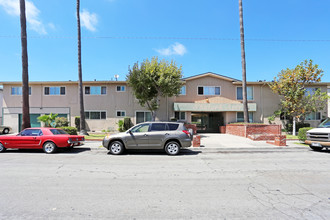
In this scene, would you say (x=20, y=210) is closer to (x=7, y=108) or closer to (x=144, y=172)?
(x=144, y=172)

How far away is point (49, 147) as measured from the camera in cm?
927

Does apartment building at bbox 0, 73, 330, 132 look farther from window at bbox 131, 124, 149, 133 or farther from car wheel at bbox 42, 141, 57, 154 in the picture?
window at bbox 131, 124, 149, 133

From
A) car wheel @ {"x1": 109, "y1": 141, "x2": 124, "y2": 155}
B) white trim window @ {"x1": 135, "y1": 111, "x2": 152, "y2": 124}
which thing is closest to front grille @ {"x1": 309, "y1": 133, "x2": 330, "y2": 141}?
car wheel @ {"x1": 109, "y1": 141, "x2": 124, "y2": 155}

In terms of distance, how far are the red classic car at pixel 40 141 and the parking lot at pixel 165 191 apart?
8.59 ft

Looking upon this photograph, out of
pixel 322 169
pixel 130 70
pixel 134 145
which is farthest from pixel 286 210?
pixel 130 70

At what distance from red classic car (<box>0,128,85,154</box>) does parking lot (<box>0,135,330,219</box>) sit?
2619mm

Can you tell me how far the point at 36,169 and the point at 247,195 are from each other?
6.59 metres

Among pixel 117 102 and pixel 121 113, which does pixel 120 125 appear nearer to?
pixel 121 113

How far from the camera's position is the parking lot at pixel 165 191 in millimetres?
3143

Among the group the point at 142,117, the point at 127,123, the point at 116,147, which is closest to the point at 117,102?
the point at 127,123

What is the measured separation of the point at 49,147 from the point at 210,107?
15911 millimetres

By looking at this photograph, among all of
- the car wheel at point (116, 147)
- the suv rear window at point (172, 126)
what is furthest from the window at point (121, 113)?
the suv rear window at point (172, 126)

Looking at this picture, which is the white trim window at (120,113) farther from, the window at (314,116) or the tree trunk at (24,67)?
the window at (314,116)

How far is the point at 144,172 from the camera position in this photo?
5789 mm
